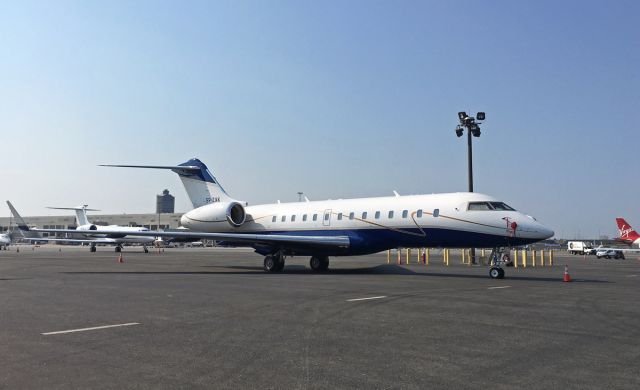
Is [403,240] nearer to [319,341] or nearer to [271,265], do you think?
[271,265]

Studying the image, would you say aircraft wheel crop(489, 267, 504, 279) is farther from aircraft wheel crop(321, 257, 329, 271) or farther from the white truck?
the white truck

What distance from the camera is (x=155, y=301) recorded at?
479 inches

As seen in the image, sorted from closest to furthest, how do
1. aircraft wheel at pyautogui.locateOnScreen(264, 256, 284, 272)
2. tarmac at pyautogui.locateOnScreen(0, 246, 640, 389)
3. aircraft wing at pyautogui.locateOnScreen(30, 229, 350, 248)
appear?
1. tarmac at pyautogui.locateOnScreen(0, 246, 640, 389)
2. aircraft wing at pyautogui.locateOnScreen(30, 229, 350, 248)
3. aircraft wheel at pyautogui.locateOnScreen(264, 256, 284, 272)

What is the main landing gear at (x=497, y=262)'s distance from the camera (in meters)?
19.4

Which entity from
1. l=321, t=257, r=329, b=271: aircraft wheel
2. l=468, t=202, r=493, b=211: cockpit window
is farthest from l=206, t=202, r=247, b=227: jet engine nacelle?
l=468, t=202, r=493, b=211: cockpit window

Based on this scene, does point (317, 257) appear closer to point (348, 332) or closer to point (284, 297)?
point (284, 297)

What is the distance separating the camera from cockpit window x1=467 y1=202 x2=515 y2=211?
66.1 feet

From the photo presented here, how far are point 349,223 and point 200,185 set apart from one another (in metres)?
10.4

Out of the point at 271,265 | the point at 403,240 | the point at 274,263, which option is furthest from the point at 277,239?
the point at 403,240

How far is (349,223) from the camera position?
24.1m

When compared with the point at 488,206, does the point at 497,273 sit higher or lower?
lower

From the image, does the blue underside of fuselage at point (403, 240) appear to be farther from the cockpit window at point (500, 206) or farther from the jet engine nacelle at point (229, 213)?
the jet engine nacelle at point (229, 213)

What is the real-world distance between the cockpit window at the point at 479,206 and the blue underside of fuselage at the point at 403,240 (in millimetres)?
971

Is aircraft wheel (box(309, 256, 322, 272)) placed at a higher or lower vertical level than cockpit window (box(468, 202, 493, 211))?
lower
